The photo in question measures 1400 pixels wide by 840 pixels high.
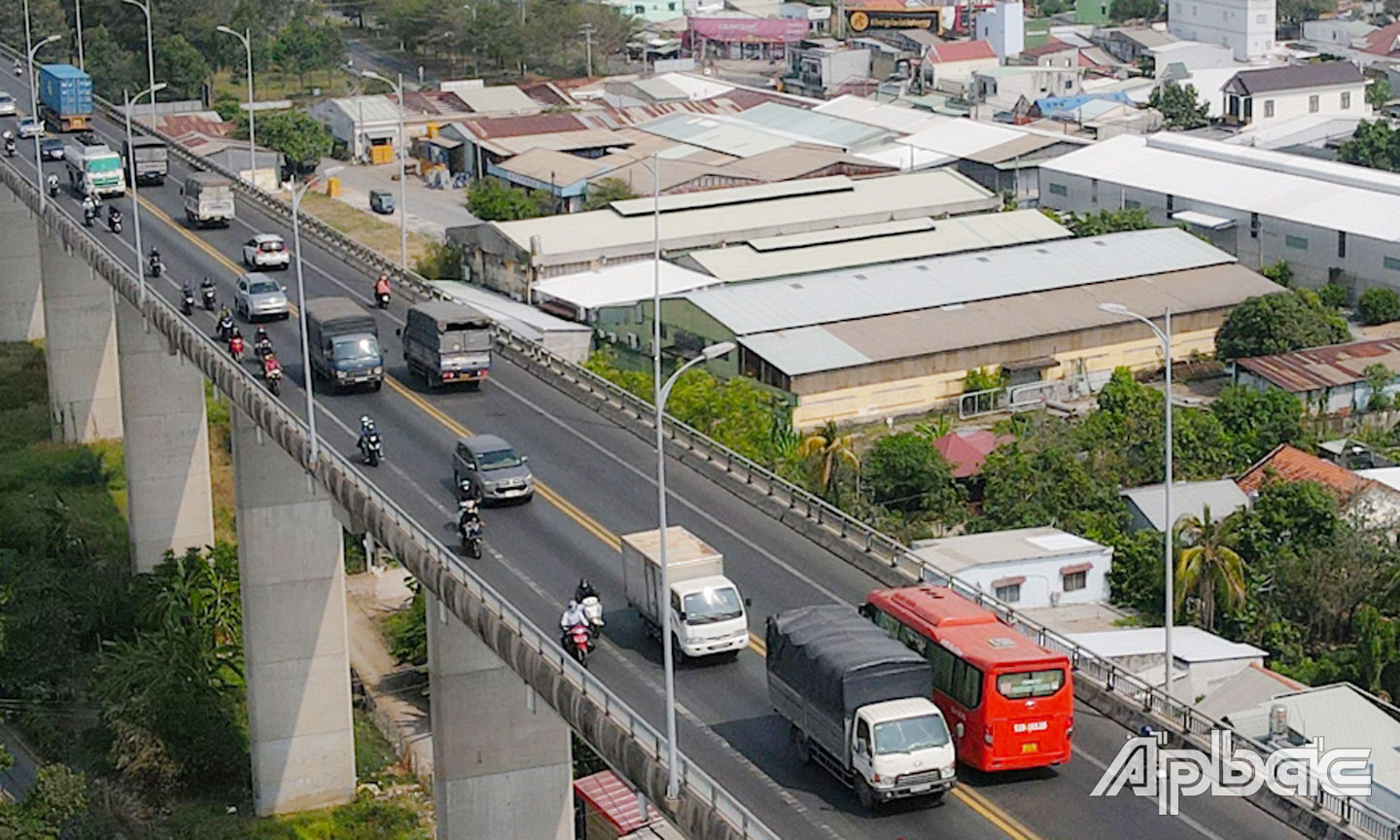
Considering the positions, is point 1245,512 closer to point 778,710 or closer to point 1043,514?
point 1043,514

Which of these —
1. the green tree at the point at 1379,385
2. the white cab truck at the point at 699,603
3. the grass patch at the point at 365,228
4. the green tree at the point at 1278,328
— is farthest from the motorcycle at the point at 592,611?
the grass patch at the point at 365,228

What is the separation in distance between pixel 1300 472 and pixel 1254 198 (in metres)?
44.0

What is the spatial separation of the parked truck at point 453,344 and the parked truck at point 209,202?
27.9 metres

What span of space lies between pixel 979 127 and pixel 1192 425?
65123 mm

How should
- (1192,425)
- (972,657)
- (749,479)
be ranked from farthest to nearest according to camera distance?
(1192,425) < (749,479) < (972,657)

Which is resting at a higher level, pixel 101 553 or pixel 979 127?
pixel 979 127

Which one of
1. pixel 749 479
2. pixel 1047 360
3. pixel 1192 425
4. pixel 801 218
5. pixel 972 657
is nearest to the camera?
pixel 972 657

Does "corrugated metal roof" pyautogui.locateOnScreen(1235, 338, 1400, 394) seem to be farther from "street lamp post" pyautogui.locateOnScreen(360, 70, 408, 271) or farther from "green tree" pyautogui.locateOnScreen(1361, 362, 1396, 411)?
"street lamp post" pyautogui.locateOnScreen(360, 70, 408, 271)

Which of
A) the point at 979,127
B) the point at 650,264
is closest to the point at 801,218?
the point at 650,264

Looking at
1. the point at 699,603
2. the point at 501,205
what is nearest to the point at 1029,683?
the point at 699,603

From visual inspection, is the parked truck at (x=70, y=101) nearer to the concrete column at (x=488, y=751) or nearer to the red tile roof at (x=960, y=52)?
the concrete column at (x=488, y=751)

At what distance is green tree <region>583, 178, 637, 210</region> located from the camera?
122500mm

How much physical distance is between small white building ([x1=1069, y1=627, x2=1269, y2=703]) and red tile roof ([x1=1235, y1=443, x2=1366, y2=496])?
12.8 m

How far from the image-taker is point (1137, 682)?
37.0 meters
